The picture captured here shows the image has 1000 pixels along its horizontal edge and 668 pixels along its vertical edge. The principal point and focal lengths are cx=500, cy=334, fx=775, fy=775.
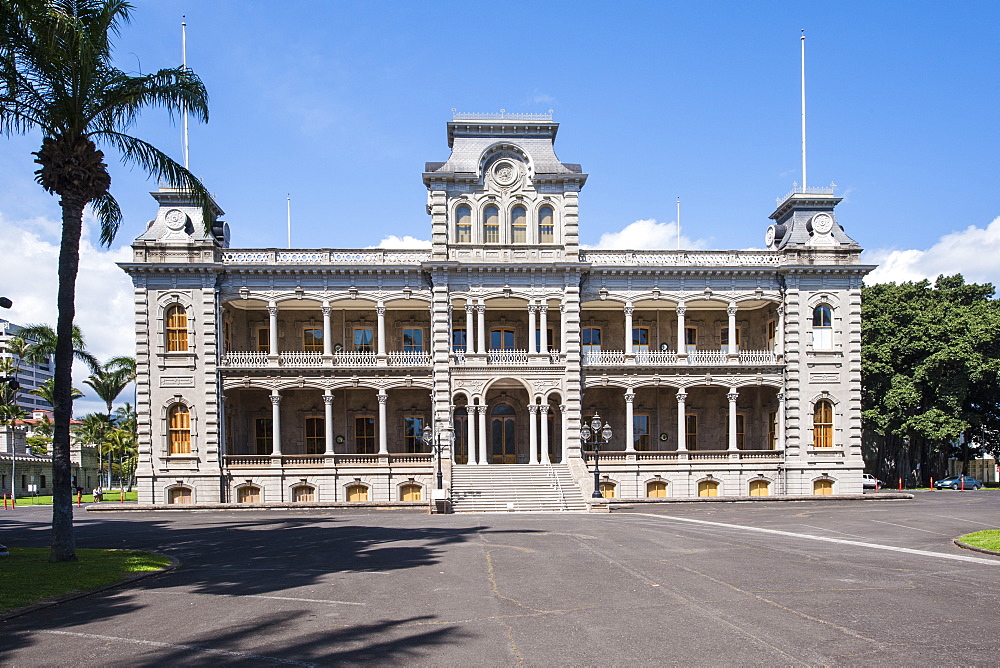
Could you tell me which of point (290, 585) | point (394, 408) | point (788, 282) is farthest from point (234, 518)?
point (788, 282)

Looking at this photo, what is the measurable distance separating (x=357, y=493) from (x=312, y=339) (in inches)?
347

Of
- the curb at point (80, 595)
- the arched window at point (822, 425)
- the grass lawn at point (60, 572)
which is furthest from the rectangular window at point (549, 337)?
the curb at point (80, 595)

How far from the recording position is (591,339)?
4256 centimetres

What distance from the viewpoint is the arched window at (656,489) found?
39.1 m

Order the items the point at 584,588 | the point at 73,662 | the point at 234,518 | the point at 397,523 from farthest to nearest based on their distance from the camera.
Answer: the point at 234,518 < the point at 397,523 < the point at 584,588 < the point at 73,662

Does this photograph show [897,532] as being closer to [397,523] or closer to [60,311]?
[397,523]

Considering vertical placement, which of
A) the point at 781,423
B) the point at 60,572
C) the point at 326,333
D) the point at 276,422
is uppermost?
the point at 326,333

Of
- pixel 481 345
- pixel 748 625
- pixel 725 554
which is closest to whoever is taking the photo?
pixel 748 625

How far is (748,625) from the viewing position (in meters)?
11.3

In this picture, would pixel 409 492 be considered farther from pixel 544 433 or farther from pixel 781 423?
pixel 781 423

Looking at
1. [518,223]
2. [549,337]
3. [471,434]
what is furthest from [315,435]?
[518,223]


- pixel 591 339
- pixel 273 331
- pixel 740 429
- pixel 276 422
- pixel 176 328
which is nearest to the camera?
pixel 176 328

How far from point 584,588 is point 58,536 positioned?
1173 cm

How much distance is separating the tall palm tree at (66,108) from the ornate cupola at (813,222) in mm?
32465
